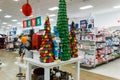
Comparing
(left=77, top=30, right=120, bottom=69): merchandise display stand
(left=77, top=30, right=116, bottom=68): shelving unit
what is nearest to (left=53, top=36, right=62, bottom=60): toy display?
(left=77, top=30, right=120, bottom=69): merchandise display stand

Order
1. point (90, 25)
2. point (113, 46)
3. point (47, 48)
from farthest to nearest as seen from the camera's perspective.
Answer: point (113, 46) → point (90, 25) → point (47, 48)

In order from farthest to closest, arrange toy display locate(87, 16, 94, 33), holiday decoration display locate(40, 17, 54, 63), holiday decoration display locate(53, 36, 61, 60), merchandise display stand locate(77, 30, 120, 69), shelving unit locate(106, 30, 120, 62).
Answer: shelving unit locate(106, 30, 120, 62) → toy display locate(87, 16, 94, 33) → merchandise display stand locate(77, 30, 120, 69) → holiday decoration display locate(53, 36, 61, 60) → holiday decoration display locate(40, 17, 54, 63)

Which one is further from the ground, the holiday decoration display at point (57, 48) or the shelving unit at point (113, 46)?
the holiday decoration display at point (57, 48)

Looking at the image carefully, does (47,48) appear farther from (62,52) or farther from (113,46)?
(113,46)

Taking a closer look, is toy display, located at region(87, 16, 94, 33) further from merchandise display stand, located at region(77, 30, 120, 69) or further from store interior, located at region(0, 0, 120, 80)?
merchandise display stand, located at region(77, 30, 120, 69)

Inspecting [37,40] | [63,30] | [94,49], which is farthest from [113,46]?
[37,40]

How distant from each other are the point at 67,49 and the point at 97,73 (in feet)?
11.6

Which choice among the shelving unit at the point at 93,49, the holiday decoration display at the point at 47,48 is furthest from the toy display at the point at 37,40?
the shelving unit at the point at 93,49

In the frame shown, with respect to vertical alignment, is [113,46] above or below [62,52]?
below

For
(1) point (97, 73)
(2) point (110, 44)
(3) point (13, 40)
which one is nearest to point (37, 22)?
(3) point (13, 40)

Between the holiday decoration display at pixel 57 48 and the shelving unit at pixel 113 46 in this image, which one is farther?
the shelving unit at pixel 113 46

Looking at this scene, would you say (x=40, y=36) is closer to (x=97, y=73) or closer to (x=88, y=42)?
(x=97, y=73)

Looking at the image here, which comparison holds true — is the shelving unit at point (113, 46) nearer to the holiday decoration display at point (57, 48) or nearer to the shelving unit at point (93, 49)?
the shelving unit at point (93, 49)

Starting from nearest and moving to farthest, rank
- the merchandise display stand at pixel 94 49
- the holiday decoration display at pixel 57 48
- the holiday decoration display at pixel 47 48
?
the holiday decoration display at pixel 47 48, the holiday decoration display at pixel 57 48, the merchandise display stand at pixel 94 49
